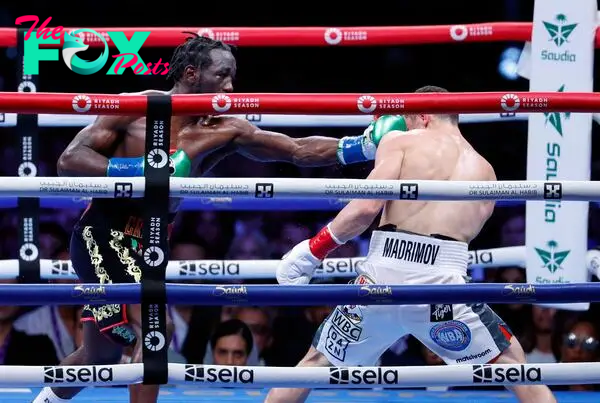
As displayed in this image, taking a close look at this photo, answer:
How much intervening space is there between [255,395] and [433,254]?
51.7 inches

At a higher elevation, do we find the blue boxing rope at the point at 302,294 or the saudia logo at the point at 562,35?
the saudia logo at the point at 562,35

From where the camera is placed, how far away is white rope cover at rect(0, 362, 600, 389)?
271 cm

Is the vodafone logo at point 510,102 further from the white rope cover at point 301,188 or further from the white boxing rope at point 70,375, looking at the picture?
the white boxing rope at point 70,375

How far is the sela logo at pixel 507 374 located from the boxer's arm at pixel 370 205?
0.59m

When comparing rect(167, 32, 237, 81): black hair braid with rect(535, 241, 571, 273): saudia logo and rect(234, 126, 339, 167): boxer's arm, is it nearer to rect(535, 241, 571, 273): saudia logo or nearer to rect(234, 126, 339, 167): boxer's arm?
rect(234, 126, 339, 167): boxer's arm

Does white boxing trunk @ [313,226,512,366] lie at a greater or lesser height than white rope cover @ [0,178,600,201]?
lesser

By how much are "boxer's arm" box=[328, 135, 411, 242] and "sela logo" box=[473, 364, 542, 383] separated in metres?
0.59

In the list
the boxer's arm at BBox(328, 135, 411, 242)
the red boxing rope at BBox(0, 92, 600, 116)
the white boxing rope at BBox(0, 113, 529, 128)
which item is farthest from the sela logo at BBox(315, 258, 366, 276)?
the red boxing rope at BBox(0, 92, 600, 116)

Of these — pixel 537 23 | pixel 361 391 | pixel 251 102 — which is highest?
pixel 537 23

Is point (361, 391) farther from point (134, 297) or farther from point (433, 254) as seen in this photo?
point (134, 297)

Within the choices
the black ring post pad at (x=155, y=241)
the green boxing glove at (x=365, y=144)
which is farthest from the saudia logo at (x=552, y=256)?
the black ring post pad at (x=155, y=241)

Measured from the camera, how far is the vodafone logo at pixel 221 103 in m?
2.76

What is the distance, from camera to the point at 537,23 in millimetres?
4039

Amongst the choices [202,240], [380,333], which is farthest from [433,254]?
[202,240]
